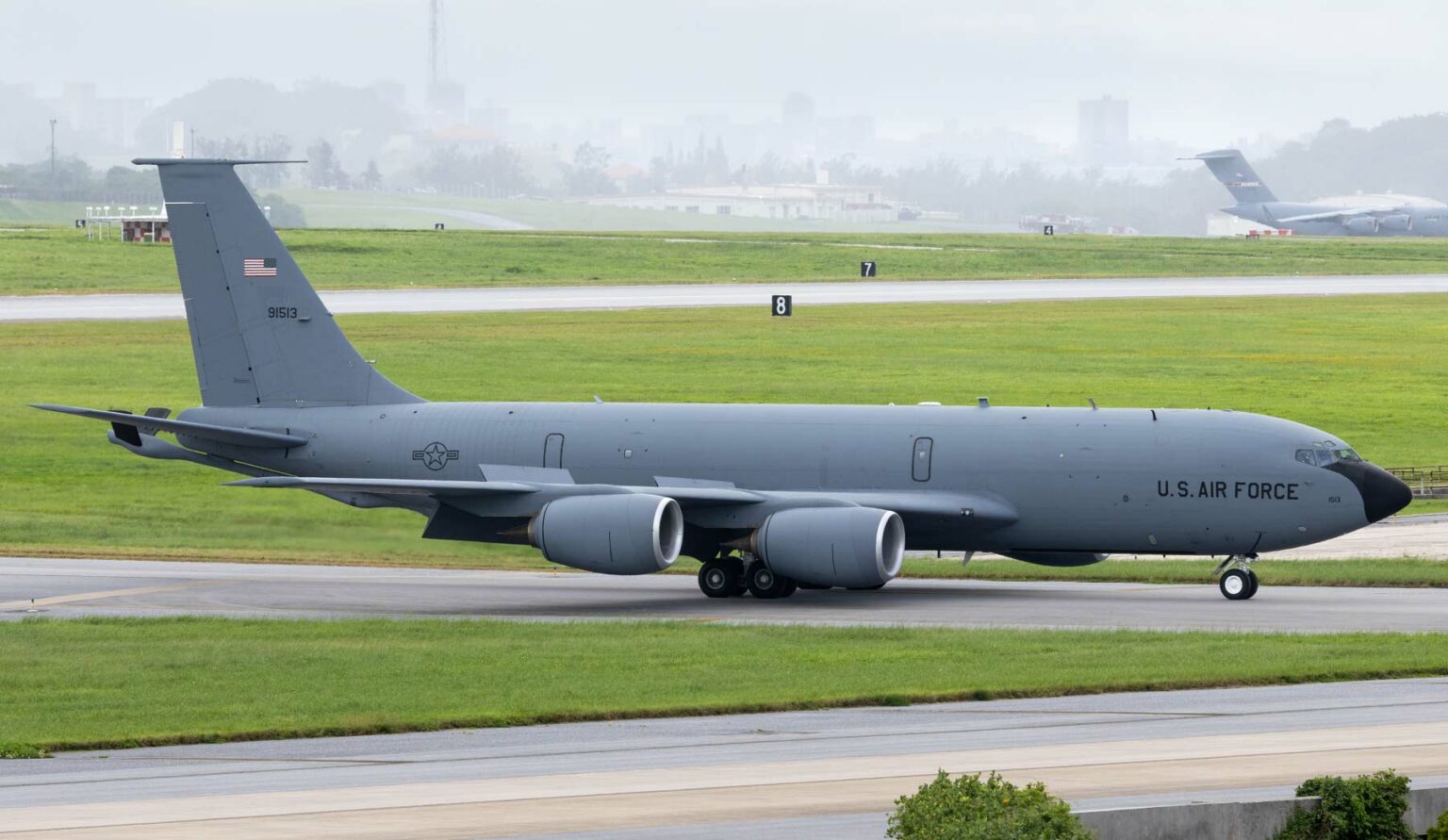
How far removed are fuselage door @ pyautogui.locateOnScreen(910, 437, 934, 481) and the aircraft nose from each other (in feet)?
26.2

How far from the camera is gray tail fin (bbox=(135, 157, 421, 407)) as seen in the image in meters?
44.3

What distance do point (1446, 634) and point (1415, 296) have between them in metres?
72.5

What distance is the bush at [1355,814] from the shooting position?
1694cm

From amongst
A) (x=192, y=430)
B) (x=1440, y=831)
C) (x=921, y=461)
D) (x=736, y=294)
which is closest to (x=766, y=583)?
(x=921, y=461)

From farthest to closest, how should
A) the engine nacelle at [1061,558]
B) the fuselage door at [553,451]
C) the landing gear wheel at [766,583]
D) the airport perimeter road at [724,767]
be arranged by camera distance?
the fuselage door at [553,451] < the engine nacelle at [1061,558] < the landing gear wheel at [766,583] < the airport perimeter road at [724,767]

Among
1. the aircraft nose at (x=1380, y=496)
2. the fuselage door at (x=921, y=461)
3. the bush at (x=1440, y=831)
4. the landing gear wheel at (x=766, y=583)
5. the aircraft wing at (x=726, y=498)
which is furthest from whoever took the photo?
the fuselage door at (x=921, y=461)

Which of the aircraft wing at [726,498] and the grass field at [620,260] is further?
the grass field at [620,260]

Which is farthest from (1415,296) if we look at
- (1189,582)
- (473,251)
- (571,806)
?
(571,806)

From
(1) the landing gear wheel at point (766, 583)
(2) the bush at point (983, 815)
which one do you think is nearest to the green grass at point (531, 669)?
(1) the landing gear wheel at point (766, 583)

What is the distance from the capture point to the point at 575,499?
39.0 m

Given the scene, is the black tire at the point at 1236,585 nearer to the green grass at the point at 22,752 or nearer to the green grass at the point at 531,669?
the green grass at the point at 531,669

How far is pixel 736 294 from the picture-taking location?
99062mm

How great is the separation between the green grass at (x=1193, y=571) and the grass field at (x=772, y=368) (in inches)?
414

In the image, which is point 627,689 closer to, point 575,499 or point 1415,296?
point 575,499
